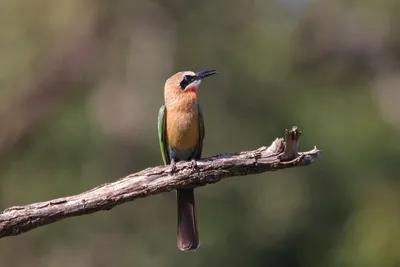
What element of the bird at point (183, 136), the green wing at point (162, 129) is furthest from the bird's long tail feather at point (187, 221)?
the green wing at point (162, 129)

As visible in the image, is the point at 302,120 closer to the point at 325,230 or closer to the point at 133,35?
the point at 325,230

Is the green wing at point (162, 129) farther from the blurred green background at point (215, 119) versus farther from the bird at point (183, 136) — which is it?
the blurred green background at point (215, 119)

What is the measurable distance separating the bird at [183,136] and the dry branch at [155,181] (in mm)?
958

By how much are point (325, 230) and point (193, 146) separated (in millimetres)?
9656

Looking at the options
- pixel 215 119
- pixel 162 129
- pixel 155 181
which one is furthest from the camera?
pixel 215 119

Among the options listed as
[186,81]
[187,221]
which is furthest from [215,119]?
[187,221]

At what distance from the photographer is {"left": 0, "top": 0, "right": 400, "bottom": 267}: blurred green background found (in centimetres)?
1419

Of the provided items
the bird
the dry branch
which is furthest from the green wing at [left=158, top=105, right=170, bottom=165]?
the dry branch

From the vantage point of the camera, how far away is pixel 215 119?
1622cm

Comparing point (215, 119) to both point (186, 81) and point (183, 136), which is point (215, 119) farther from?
point (183, 136)

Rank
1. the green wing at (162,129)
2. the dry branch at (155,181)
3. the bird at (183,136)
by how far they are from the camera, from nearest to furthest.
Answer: the dry branch at (155,181) → the bird at (183,136) → the green wing at (162,129)

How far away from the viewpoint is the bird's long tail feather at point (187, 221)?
6875 millimetres

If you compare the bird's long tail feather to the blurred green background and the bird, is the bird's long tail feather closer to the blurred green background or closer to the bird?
the bird

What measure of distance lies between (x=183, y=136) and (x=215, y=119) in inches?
371
